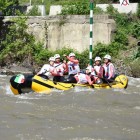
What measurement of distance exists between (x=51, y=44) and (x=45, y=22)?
921mm

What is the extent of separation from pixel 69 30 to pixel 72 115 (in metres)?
8.66

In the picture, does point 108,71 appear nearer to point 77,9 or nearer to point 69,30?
point 69,30

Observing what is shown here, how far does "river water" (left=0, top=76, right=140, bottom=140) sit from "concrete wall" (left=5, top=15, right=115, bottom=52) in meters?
4.63

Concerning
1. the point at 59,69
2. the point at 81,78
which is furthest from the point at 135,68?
the point at 59,69

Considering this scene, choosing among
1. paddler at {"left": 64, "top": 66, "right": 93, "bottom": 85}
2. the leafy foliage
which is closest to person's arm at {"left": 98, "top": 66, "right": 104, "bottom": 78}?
paddler at {"left": 64, "top": 66, "right": 93, "bottom": 85}

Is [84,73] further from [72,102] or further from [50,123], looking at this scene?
[50,123]

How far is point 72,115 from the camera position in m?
10.6

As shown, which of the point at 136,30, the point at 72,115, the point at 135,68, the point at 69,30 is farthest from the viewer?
the point at 69,30

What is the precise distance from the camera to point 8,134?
8.95 m

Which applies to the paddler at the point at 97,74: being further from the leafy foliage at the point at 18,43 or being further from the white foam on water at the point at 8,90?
the leafy foliage at the point at 18,43

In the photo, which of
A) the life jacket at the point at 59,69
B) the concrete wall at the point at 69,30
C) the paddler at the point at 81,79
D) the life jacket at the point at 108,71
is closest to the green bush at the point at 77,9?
the concrete wall at the point at 69,30

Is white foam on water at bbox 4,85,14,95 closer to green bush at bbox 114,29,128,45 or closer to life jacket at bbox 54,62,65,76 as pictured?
A: life jacket at bbox 54,62,65,76

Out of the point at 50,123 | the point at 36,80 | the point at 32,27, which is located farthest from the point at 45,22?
the point at 50,123

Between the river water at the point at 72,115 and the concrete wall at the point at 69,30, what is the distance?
15.2ft
